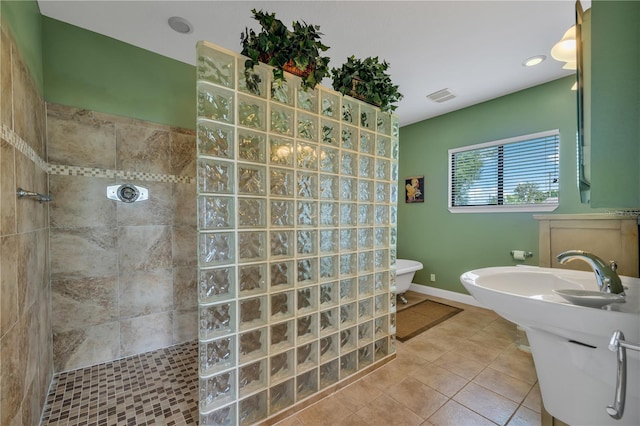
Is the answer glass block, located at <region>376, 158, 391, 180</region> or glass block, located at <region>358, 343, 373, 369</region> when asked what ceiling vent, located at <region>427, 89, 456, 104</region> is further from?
glass block, located at <region>358, 343, 373, 369</region>

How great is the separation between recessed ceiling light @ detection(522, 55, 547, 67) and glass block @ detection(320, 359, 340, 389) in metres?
2.94

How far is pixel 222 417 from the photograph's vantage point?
3.96 feet

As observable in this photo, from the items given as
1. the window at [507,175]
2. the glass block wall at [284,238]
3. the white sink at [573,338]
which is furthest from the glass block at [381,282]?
the window at [507,175]

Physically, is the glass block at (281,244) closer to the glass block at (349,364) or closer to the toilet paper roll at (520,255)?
the glass block at (349,364)

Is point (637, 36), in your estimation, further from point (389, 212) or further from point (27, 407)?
point (27, 407)

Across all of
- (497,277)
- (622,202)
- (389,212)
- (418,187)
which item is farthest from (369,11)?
(418,187)

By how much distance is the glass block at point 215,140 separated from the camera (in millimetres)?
1137

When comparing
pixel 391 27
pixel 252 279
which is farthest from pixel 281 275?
pixel 391 27

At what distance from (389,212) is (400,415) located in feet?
4.13

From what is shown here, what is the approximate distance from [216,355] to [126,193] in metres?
1.54

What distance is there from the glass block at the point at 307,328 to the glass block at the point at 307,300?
0.04m

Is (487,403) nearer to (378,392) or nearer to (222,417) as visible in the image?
(378,392)

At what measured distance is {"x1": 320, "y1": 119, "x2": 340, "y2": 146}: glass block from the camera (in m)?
1.55

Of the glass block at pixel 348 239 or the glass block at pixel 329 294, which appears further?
the glass block at pixel 348 239
